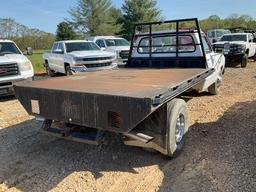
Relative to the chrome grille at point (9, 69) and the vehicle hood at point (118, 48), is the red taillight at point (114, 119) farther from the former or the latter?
the vehicle hood at point (118, 48)

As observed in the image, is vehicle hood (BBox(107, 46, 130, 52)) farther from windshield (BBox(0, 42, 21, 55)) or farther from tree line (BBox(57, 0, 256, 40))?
tree line (BBox(57, 0, 256, 40))

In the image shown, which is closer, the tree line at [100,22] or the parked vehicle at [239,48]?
the parked vehicle at [239,48]

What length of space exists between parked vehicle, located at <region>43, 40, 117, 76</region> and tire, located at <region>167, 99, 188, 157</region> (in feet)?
21.0

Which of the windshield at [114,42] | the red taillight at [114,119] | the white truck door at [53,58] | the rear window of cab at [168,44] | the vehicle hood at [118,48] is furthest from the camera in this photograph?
the windshield at [114,42]

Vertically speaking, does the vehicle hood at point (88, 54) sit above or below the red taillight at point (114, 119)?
above

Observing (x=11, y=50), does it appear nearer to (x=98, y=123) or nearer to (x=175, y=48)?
(x=175, y=48)

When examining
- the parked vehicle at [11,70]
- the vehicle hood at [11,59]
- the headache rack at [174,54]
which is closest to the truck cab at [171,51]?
the headache rack at [174,54]

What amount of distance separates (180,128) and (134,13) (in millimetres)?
41955

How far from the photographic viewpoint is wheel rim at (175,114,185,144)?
440cm

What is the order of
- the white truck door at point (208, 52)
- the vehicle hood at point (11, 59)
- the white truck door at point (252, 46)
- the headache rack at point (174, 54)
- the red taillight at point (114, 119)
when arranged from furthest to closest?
the white truck door at point (252, 46)
the vehicle hood at point (11, 59)
the white truck door at point (208, 52)
the headache rack at point (174, 54)
the red taillight at point (114, 119)

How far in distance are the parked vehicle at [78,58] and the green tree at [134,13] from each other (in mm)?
31793

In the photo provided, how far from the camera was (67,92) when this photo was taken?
12.3 ft

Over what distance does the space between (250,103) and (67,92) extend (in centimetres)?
509

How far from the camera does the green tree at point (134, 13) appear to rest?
145 feet
